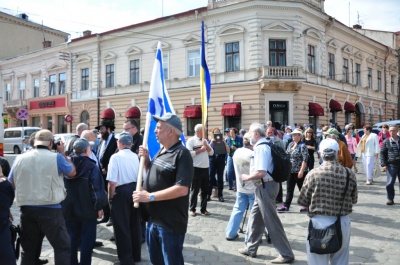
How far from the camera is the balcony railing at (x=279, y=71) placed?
22734 millimetres

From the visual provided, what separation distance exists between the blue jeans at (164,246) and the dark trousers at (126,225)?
1479mm

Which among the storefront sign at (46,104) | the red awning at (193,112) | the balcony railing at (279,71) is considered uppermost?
the balcony railing at (279,71)

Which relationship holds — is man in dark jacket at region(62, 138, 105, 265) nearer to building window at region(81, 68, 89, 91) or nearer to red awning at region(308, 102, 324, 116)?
red awning at region(308, 102, 324, 116)

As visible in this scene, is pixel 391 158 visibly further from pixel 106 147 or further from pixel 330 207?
pixel 106 147

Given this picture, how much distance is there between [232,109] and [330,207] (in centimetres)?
1977

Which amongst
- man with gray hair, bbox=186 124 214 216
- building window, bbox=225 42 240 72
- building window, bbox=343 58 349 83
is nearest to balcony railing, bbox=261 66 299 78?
building window, bbox=225 42 240 72

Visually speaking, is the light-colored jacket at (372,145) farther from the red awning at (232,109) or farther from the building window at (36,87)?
the building window at (36,87)

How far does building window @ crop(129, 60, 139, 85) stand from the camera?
95.3 feet

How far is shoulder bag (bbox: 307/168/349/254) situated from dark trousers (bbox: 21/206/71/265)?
2709 millimetres

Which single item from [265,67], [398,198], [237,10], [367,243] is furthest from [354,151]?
[237,10]

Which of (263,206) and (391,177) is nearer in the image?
(263,206)

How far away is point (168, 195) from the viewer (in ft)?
10.6

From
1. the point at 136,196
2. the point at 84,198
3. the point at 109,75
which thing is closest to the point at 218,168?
the point at 84,198

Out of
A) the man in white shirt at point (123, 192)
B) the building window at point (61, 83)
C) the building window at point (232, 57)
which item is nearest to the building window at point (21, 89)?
the building window at point (61, 83)
